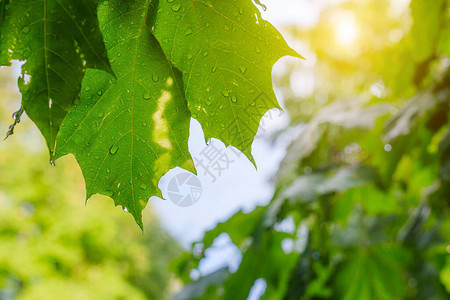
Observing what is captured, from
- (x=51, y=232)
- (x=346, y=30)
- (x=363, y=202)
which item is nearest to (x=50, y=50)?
(x=363, y=202)

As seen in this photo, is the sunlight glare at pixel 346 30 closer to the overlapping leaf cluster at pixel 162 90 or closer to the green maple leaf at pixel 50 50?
the overlapping leaf cluster at pixel 162 90

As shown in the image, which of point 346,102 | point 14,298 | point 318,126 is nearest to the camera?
point 318,126

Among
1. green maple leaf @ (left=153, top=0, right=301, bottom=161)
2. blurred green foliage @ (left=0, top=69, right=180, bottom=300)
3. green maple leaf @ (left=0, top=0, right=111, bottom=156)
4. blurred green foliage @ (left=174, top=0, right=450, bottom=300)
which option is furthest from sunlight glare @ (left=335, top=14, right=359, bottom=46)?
blurred green foliage @ (left=0, top=69, right=180, bottom=300)

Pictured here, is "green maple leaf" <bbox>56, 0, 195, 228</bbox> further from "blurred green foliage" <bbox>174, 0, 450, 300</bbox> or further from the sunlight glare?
the sunlight glare

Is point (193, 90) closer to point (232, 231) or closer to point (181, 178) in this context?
point (181, 178)

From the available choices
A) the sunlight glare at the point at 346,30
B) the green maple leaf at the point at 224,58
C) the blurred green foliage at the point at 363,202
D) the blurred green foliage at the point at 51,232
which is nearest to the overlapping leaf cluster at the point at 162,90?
the green maple leaf at the point at 224,58

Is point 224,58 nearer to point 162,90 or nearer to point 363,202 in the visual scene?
point 162,90

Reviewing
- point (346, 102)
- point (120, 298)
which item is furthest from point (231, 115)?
point (120, 298)
